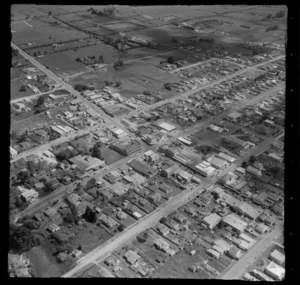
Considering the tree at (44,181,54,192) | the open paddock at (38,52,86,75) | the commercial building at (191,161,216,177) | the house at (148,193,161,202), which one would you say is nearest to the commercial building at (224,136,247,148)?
the commercial building at (191,161,216,177)

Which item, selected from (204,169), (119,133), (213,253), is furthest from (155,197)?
(119,133)

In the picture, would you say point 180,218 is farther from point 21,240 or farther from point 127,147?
point 21,240

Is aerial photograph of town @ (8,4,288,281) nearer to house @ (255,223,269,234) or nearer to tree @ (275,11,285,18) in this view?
house @ (255,223,269,234)

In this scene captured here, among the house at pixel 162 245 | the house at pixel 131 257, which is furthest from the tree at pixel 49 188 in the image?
the house at pixel 162 245

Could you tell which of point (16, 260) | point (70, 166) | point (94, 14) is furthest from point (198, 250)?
point (94, 14)
